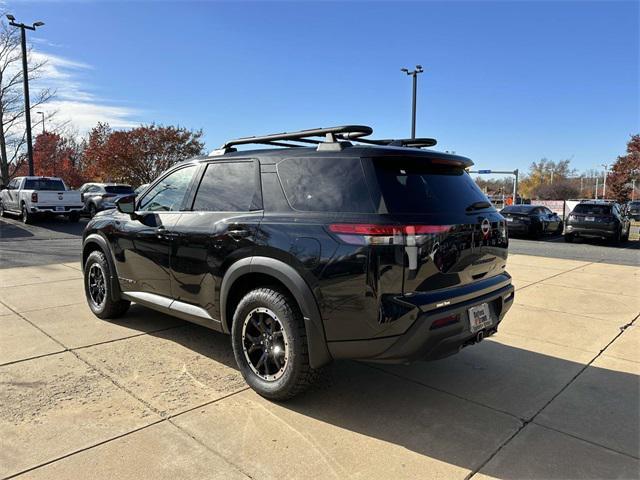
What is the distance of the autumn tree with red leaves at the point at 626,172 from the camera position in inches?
1565

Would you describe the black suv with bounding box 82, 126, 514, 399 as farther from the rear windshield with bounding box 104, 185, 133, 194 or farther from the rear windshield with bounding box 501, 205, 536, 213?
the rear windshield with bounding box 104, 185, 133, 194


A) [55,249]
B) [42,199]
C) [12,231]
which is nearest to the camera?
[55,249]

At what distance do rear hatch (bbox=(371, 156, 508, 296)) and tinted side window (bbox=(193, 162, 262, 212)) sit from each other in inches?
43.3

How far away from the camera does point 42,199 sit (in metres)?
17.8

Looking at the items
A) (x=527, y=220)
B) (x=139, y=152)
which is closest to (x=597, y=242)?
(x=527, y=220)

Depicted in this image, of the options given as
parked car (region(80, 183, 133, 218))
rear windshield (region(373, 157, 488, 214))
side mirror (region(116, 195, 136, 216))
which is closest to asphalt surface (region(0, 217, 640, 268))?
parked car (region(80, 183, 133, 218))

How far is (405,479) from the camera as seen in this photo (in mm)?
2576

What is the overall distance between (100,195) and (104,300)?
17.9m

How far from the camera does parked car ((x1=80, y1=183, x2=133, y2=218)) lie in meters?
20.9

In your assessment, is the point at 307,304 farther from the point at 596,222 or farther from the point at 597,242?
the point at 597,242

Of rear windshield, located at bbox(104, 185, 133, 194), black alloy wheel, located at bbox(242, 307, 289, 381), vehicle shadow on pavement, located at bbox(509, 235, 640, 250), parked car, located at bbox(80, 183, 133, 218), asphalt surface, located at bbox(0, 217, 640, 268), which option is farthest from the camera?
rear windshield, located at bbox(104, 185, 133, 194)

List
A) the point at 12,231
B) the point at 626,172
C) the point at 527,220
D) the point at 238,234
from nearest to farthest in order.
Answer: the point at 238,234 < the point at 12,231 < the point at 527,220 < the point at 626,172

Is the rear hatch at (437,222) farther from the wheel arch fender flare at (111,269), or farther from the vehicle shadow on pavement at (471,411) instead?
the wheel arch fender flare at (111,269)

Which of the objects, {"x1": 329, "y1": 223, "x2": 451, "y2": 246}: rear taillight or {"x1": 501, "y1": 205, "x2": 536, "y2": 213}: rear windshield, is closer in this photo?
Answer: {"x1": 329, "y1": 223, "x2": 451, "y2": 246}: rear taillight
